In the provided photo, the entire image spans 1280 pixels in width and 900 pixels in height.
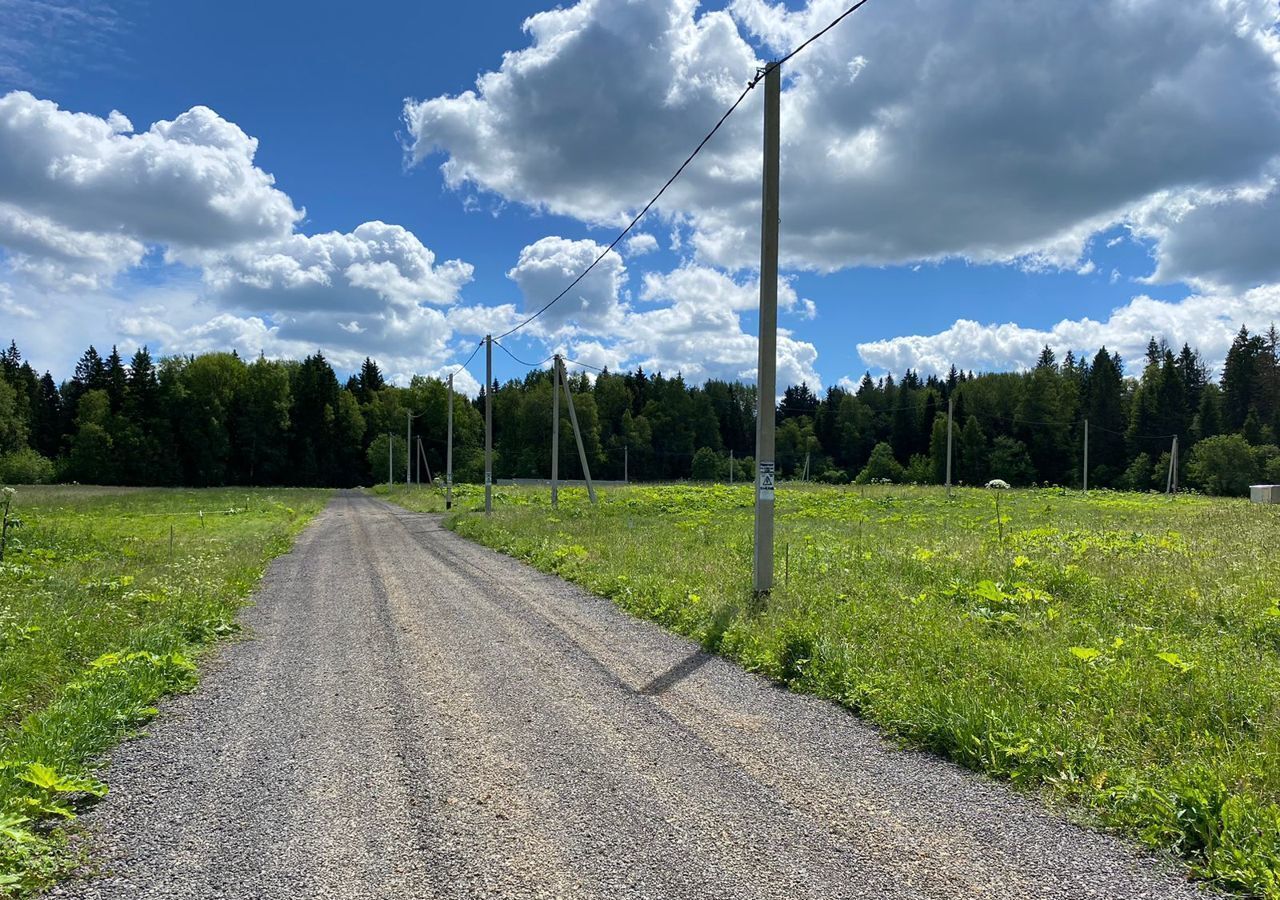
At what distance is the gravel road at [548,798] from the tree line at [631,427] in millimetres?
65507

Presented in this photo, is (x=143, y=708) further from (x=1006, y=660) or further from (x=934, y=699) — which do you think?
(x=1006, y=660)

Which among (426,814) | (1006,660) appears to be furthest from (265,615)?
(1006,660)

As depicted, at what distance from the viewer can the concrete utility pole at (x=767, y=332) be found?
9727 mm

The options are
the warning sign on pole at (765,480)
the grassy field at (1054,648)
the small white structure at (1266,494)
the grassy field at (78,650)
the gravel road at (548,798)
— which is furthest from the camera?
the small white structure at (1266,494)

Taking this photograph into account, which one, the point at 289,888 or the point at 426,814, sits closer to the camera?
the point at 289,888

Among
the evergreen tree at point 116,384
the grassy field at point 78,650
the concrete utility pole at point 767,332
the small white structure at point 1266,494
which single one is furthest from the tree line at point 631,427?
the concrete utility pole at point 767,332

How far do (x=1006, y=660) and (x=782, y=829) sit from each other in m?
3.46

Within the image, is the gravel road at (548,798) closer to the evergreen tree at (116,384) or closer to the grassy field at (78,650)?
the grassy field at (78,650)

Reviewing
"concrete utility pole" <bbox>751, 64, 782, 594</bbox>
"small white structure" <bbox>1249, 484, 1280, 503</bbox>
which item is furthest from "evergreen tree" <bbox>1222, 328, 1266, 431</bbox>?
"concrete utility pole" <bbox>751, 64, 782, 594</bbox>

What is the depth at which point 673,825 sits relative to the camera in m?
3.98

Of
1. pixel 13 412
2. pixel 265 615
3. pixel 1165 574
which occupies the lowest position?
pixel 265 615

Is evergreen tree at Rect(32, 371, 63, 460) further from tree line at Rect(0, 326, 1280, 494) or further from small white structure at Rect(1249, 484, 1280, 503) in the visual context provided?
small white structure at Rect(1249, 484, 1280, 503)

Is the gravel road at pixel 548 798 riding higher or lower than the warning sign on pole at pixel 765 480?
lower

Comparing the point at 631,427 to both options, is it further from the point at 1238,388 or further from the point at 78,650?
the point at 78,650
